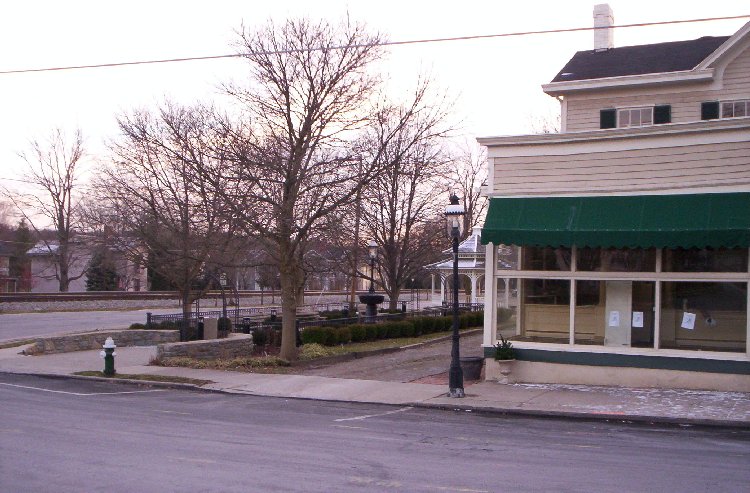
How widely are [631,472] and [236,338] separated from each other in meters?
17.6

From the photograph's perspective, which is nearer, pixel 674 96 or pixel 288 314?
pixel 674 96

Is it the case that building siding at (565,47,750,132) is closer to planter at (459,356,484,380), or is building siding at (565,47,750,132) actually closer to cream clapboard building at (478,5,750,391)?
cream clapboard building at (478,5,750,391)

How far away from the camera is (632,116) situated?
867 inches

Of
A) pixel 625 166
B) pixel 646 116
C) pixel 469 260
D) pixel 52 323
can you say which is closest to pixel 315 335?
pixel 646 116

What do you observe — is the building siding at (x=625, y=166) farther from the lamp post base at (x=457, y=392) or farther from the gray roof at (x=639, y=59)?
the gray roof at (x=639, y=59)

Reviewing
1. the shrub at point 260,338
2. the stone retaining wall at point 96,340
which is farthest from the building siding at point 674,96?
the stone retaining wall at point 96,340

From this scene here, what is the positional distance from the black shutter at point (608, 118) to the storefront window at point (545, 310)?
6102mm

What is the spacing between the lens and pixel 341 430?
12781 mm

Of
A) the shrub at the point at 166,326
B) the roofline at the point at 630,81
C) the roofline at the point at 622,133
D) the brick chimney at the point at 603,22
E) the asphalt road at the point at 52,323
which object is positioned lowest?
the asphalt road at the point at 52,323

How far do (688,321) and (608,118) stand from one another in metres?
7.29

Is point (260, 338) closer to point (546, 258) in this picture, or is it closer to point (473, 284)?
point (546, 258)

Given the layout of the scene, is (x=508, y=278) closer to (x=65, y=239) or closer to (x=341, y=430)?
(x=341, y=430)

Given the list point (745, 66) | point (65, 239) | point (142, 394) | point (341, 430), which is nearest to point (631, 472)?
point (341, 430)

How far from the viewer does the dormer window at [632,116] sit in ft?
70.5
